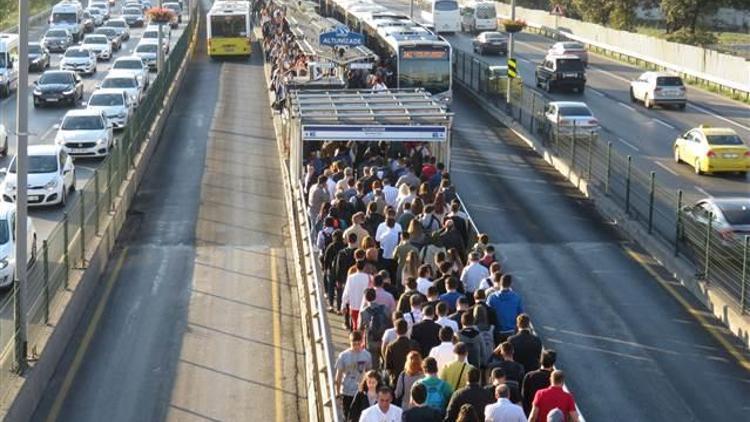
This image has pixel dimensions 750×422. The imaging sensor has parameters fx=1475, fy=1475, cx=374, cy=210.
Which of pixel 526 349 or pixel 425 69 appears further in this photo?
pixel 425 69

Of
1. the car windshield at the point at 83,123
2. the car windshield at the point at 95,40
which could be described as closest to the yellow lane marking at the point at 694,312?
the car windshield at the point at 83,123

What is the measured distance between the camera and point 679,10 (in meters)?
84.9

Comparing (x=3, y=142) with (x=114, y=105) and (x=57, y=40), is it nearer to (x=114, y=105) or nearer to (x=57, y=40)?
(x=114, y=105)

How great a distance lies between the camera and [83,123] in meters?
41.6

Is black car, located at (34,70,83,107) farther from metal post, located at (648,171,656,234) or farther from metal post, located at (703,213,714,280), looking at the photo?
metal post, located at (703,213,714,280)

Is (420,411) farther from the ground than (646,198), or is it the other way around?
(420,411)

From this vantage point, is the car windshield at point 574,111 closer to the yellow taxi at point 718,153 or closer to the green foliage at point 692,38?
the yellow taxi at point 718,153

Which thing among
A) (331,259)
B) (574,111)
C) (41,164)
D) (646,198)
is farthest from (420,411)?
(574,111)

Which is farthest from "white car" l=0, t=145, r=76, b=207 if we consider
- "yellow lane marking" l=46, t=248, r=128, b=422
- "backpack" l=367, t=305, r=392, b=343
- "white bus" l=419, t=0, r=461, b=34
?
"white bus" l=419, t=0, r=461, b=34

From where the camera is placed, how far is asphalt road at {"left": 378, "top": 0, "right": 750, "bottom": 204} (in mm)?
38281

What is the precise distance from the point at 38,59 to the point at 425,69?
23847 millimetres

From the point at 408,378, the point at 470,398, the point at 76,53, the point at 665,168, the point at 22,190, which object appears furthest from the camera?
the point at 76,53

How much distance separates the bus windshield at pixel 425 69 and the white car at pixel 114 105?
9.25 metres

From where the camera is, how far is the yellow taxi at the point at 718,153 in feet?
128
